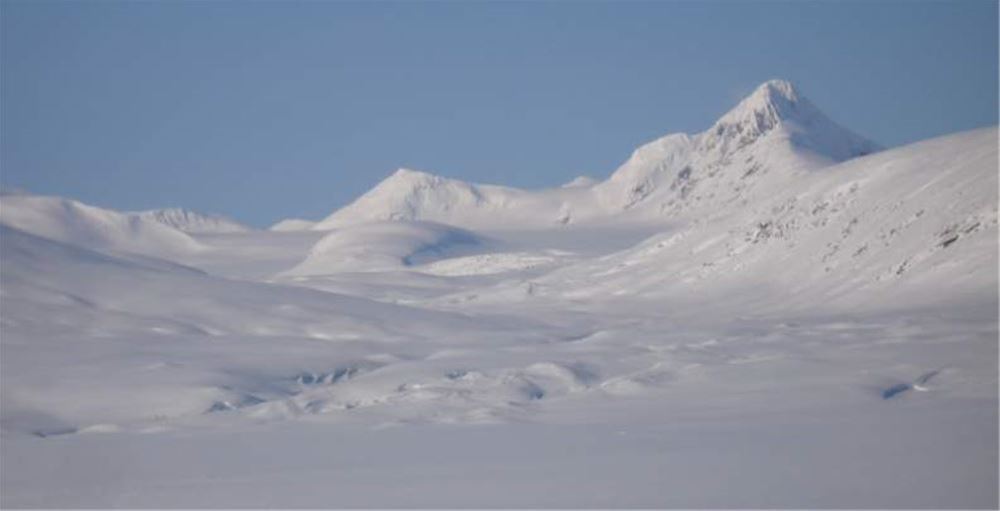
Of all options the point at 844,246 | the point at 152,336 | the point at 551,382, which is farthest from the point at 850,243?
the point at 152,336

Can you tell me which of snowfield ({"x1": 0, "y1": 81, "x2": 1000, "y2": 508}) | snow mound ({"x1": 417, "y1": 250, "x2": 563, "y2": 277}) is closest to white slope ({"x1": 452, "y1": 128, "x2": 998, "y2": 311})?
snowfield ({"x1": 0, "y1": 81, "x2": 1000, "y2": 508})

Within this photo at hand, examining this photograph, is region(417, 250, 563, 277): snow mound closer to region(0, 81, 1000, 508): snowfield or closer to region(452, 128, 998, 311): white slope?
region(452, 128, 998, 311): white slope

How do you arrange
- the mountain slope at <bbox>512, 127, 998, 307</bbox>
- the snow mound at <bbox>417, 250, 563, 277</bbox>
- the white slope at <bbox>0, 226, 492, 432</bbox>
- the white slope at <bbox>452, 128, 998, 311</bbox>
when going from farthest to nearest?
the snow mound at <bbox>417, 250, 563, 277</bbox> → the mountain slope at <bbox>512, 127, 998, 307</bbox> → the white slope at <bbox>452, 128, 998, 311</bbox> → the white slope at <bbox>0, 226, 492, 432</bbox>

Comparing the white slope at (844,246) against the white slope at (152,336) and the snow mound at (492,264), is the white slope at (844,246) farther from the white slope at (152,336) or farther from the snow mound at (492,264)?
the snow mound at (492,264)

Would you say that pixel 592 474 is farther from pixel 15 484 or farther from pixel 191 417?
pixel 191 417

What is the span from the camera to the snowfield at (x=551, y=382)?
90.5ft

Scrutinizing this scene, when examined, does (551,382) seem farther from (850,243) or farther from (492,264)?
(492,264)

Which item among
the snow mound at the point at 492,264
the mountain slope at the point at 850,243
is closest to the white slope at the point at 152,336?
the mountain slope at the point at 850,243

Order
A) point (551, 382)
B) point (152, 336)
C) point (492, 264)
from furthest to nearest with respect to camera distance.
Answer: point (492, 264)
point (152, 336)
point (551, 382)

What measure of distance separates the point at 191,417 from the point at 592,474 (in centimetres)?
2060

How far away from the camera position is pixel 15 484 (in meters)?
30.3

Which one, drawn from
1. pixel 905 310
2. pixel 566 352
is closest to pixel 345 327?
pixel 566 352

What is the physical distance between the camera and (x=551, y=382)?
1954 inches

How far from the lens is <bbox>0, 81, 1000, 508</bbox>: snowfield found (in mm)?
27594
